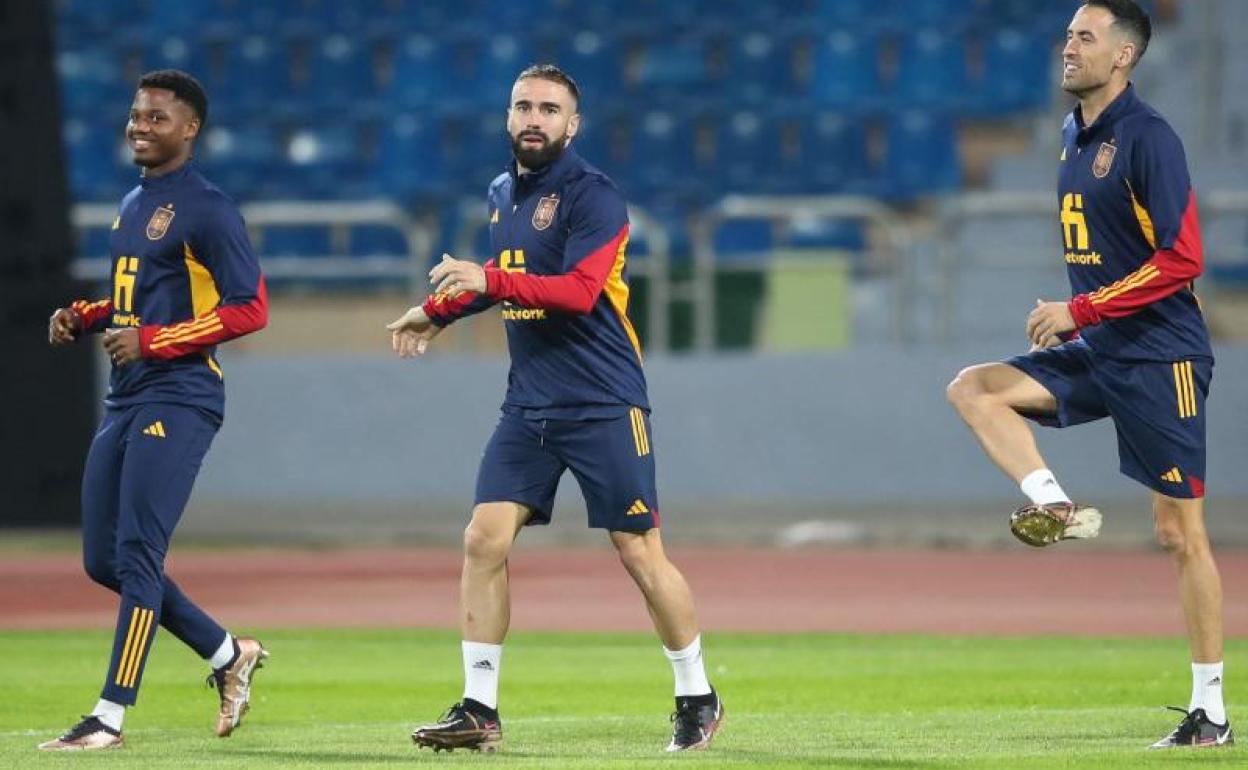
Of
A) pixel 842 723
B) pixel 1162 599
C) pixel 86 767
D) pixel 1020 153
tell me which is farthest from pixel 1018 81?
pixel 86 767

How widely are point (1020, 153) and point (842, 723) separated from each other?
53.6 feet

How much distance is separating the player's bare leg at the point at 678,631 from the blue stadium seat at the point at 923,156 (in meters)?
16.6

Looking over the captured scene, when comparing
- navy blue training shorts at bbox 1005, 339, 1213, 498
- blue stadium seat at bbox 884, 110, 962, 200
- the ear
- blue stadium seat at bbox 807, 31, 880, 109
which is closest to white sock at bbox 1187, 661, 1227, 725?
navy blue training shorts at bbox 1005, 339, 1213, 498

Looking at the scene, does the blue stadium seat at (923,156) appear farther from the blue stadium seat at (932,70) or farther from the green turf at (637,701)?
the green turf at (637,701)

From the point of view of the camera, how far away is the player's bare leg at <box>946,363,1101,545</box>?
29.0ft

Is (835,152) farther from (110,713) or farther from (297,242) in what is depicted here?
(110,713)

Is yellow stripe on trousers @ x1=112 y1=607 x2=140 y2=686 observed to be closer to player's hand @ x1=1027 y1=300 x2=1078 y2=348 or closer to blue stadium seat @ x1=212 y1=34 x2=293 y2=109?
player's hand @ x1=1027 y1=300 x2=1078 y2=348

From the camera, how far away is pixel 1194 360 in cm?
901

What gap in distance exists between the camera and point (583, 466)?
353 inches

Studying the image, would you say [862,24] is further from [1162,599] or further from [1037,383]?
[1037,383]

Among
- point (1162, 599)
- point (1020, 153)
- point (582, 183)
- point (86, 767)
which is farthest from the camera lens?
point (1020, 153)

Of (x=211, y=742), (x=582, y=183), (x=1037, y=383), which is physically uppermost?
(x=582, y=183)

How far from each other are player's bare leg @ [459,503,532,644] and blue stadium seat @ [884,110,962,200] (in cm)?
1681

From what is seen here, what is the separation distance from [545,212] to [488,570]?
4.20 feet
